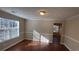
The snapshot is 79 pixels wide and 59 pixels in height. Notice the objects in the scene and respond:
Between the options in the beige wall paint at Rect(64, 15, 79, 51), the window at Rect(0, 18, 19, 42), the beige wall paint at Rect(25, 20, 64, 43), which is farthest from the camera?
the beige wall paint at Rect(64, 15, 79, 51)

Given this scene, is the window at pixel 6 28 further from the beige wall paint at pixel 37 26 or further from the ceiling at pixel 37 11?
the beige wall paint at pixel 37 26

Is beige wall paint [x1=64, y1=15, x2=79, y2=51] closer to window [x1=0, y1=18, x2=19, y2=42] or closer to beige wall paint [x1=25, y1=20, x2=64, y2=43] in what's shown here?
beige wall paint [x1=25, y1=20, x2=64, y2=43]

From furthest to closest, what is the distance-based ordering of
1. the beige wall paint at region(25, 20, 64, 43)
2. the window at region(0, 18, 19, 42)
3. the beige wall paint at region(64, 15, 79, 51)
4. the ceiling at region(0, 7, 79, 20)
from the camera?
the beige wall paint at region(64, 15, 79, 51)
the beige wall paint at region(25, 20, 64, 43)
the window at region(0, 18, 19, 42)
the ceiling at region(0, 7, 79, 20)

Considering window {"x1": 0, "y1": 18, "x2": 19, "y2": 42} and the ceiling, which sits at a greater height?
the ceiling

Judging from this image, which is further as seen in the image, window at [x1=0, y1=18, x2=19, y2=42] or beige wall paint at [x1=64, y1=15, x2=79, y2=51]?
beige wall paint at [x1=64, y1=15, x2=79, y2=51]

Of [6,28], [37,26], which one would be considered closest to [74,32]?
[37,26]

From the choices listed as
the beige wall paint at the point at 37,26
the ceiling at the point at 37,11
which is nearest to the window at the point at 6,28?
the ceiling at the point at 37,11

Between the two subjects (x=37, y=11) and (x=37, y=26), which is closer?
(x=37, y=11)

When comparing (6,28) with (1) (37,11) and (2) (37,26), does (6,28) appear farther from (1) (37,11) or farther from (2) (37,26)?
(2) (37,26)

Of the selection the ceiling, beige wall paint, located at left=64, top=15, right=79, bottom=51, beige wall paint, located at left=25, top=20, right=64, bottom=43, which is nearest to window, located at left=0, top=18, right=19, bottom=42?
the ceiling
